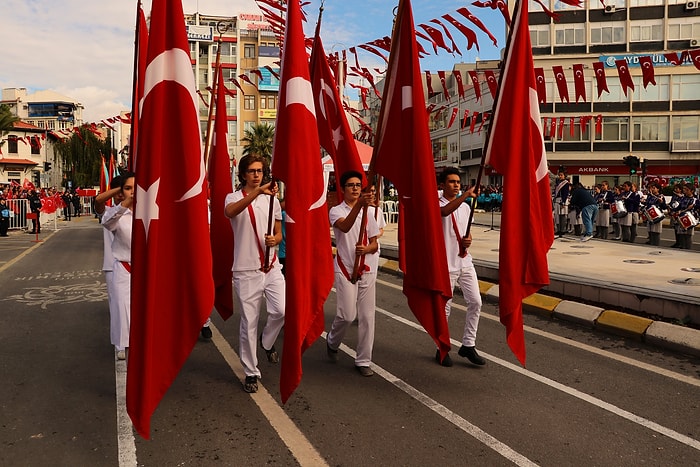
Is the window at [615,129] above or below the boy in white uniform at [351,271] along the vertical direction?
above

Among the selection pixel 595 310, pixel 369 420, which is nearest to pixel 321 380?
pixel 369 420

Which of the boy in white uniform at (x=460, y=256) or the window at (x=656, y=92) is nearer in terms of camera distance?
the boy in white uniform at (x=460, y=256)

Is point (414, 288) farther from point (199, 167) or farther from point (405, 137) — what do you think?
point (199, 167)

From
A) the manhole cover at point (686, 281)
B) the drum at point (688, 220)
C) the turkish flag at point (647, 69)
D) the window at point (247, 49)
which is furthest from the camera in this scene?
the window at point (247, 49)

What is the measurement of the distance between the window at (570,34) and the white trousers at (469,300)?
1997 inches

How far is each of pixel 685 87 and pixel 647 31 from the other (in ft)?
19.4

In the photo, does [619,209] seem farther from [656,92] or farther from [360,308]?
[656,92]

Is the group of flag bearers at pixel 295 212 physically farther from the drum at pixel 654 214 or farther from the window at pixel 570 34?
the window at pixel 570 34

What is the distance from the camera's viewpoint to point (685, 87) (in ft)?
160

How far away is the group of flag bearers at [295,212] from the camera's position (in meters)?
4.09

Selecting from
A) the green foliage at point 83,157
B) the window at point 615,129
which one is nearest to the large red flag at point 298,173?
the window at point 615,129

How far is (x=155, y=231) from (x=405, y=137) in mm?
2213

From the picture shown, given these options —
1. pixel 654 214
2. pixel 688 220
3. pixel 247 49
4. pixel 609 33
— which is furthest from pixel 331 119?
pixel 247 49

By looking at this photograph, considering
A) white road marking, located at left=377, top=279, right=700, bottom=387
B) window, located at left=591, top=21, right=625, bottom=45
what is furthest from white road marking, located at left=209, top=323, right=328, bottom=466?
window, located at left=591, top=21, right=625, bottom=45
